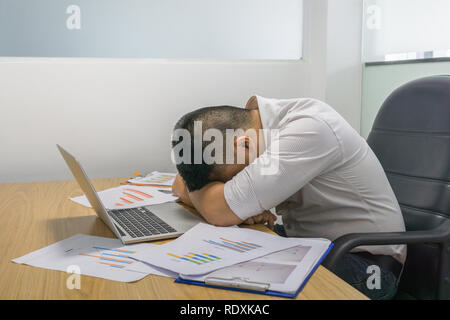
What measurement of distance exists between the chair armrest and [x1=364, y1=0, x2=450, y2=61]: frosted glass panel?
76 cm

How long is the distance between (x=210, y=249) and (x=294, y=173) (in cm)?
31

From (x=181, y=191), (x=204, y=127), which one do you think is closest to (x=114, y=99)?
(x=181, y=191)

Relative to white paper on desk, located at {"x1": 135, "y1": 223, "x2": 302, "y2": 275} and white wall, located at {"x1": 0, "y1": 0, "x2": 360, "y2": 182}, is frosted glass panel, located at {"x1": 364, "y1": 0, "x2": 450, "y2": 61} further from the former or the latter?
white paper on desk, located at {"x1": 135, "y1": 223, "x2": 302, "y2": 275}

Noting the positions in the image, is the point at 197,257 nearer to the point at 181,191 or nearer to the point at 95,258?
the point at 95,258

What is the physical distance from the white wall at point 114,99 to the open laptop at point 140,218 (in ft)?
1.99

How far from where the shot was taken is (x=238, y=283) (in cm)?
73

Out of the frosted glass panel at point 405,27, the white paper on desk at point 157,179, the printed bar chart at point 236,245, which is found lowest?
the white paper on desk at point 157,179

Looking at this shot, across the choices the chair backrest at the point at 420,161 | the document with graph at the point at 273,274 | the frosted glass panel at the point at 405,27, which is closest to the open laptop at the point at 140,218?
the document with graph at the point at 273,274

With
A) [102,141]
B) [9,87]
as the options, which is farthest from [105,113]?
[9,87]

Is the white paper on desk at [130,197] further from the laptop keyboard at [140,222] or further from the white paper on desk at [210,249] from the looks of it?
the white paper on desk at [210,249]

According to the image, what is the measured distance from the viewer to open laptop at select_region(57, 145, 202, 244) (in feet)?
3.26

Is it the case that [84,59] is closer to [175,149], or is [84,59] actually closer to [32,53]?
[32,53]

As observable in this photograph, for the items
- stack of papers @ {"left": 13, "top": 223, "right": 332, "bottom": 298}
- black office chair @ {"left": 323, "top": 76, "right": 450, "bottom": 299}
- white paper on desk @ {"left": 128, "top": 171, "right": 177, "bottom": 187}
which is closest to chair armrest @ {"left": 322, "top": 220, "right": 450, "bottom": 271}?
black office chair @ {"left": 323, "top": 76, "right": 450, "bottom": 299}

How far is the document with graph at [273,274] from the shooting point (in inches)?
28.2
